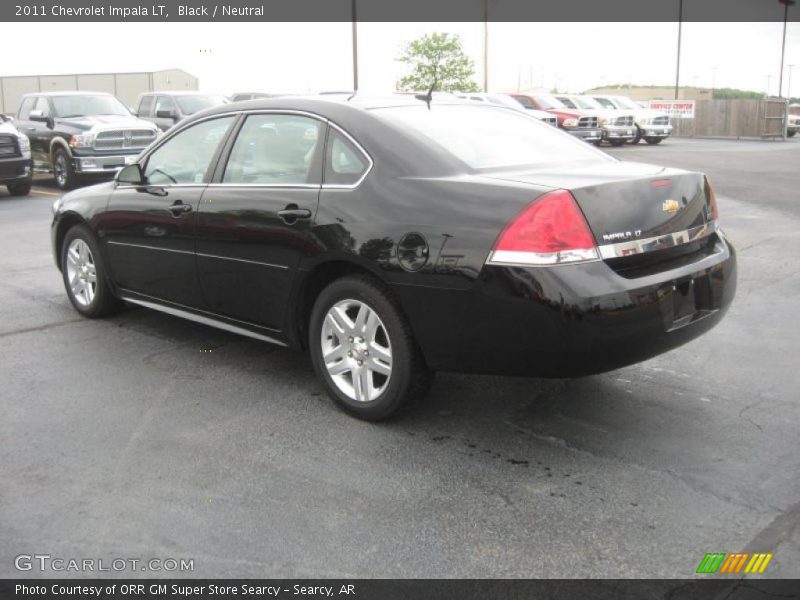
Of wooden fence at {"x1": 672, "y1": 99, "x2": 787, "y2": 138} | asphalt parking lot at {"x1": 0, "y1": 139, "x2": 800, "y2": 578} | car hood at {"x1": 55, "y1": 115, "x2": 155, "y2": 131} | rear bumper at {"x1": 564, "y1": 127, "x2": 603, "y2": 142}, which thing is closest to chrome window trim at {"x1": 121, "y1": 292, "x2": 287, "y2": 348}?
asphalt parking lot at {"x1": 0, "y1": 139, "x2": 800, "y2": 578}

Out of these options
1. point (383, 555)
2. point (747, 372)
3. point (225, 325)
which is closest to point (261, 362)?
point (225, 325)

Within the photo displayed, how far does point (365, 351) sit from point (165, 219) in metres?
1.84

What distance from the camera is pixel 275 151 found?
4.86m

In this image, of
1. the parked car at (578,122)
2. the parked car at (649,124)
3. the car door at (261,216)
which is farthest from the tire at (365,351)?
the parked car at (649,124)

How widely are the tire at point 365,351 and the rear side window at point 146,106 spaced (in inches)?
713

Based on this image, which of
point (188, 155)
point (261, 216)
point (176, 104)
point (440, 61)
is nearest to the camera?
point (261, 216)

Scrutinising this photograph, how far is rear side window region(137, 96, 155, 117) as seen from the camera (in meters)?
21.1

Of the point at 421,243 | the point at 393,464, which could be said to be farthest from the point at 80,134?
the point at 393,464

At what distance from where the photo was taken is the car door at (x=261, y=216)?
4.53 meters

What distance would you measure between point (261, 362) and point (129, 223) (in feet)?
4.35

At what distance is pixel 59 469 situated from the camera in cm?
383

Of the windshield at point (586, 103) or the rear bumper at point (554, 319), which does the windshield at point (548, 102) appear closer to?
the windshield at point (586, 103)

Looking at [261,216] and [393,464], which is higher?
[261,216]

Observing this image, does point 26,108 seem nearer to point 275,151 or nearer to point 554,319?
point 275,151
